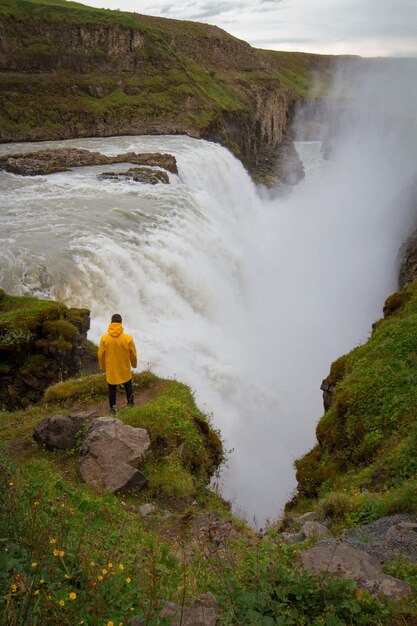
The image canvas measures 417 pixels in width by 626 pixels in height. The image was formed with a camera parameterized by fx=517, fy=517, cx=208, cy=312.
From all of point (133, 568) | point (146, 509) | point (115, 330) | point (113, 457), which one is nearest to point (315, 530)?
point (146, 509)

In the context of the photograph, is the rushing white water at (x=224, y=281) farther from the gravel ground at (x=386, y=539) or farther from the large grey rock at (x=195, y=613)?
the large grey rock at (x=195, y=613)

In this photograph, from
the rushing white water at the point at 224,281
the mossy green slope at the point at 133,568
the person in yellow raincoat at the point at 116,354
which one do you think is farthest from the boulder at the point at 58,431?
the rushing white water at the point at 224,281

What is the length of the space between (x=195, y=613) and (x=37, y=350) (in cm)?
946

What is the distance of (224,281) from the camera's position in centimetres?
2319

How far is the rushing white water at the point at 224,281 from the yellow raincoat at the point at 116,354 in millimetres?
4481

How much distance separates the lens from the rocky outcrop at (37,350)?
11.7m

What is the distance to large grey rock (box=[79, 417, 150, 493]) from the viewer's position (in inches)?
291

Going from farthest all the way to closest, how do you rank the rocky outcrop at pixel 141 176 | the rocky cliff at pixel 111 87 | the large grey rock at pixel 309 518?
1. the rocky cliff at pixel 111 87
2. the rocky outcrop at pixel 141 176
3. the large grey rock at pixel 309 518

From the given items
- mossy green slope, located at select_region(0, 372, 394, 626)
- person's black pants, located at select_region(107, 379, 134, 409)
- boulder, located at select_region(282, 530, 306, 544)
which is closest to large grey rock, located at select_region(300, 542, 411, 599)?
mossy green slope, located at select_region(0, 372, 394, 626)

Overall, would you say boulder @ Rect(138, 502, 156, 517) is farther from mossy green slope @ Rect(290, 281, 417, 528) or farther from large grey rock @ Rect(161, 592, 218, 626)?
large grey rock @ Rect(161, 592, 218, 626)

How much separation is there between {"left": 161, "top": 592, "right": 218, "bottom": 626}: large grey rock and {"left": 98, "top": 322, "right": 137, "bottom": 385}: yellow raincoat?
516 centimetres

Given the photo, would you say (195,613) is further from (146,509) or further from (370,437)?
(370,437)

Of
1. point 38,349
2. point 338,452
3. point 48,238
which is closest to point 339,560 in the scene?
point 338,452

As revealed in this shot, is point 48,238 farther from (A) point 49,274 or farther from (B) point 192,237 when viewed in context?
(B) point 192,237
